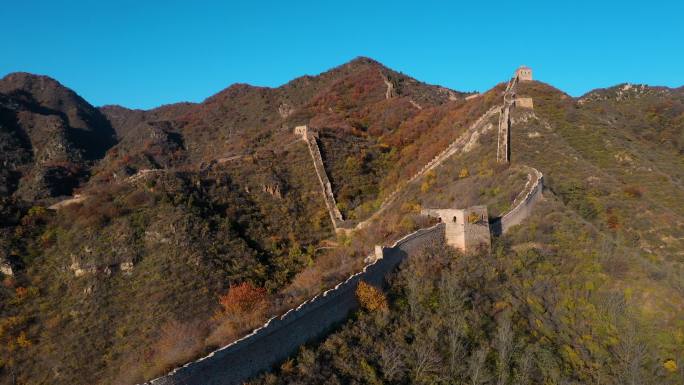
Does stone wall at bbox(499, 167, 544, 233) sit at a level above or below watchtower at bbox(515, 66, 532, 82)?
below

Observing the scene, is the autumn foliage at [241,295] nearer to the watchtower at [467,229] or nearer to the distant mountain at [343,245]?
the distant mountain at [343,245]

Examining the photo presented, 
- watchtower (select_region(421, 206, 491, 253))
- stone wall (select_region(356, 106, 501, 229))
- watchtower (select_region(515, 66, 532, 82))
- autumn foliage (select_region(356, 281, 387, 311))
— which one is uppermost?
watchtower (select_region(515, 66, 532, 82))

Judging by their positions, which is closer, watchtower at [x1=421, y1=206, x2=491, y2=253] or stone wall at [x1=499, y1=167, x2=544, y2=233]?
watchtower at [x1=421, y1=206, x2=491, y2=253]

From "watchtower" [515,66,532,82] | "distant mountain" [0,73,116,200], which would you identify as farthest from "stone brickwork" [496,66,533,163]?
"distant mountain" [0,73,116,200]

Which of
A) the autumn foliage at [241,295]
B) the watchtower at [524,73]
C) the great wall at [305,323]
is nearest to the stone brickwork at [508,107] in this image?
the watchtower at [524,73]

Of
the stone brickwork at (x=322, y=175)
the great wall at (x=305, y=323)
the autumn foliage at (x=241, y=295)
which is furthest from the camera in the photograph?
the stone brickwork at (x=322, y=175)

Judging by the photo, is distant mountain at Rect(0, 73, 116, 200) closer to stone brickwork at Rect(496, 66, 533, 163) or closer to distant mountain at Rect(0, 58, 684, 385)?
distant mountain at Rect(0, 58, 684, 385)

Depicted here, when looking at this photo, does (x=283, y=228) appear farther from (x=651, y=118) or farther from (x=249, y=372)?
(x=651, y=118)

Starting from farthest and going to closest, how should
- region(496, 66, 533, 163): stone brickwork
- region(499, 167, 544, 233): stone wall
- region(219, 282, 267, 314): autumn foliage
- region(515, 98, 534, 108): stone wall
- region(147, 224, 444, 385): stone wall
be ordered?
region(515, 98, 534, 108): stone wall → region(496, 66, 533, 163): stone brickwork → region(499, 167, 544, 233): stone wall → region(219, 282, 267, 314): autumn foliage → region(147, 224, 444, 385): stone wall

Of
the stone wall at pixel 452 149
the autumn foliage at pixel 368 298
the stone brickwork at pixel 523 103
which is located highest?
the stone brickwork at pixel 523 103
